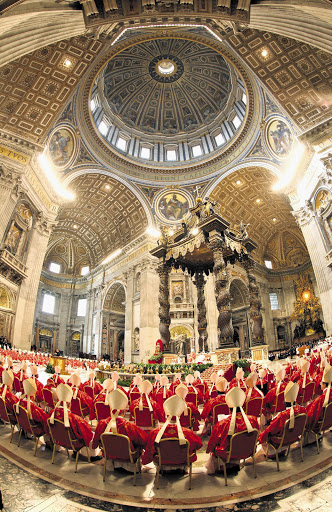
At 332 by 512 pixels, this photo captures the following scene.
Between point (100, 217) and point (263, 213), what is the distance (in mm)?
14806

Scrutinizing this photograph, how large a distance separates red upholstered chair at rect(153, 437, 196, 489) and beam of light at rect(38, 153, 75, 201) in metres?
16.9

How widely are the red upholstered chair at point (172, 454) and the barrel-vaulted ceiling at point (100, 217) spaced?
2132 centimetres

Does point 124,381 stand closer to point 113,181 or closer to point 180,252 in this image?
point 180,252

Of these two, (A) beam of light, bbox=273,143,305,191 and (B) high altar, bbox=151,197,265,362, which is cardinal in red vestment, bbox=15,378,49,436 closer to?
(B) high altar, bbox=151,197,265,362

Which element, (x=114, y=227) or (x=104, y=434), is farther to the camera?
(x=114, y=227)

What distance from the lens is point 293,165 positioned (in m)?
17.2

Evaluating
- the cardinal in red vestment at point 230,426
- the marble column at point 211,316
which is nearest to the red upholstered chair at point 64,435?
the cardinal in red vestment at point 230,426

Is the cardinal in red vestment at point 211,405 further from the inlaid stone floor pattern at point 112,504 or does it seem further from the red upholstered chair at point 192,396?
the inlaid stone floor pattern at point 112,504

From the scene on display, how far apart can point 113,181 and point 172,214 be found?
559cm


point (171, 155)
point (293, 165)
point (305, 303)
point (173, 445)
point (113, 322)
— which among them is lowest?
point (173, 445)

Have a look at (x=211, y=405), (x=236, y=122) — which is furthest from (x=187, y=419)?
(x=236, y=122)

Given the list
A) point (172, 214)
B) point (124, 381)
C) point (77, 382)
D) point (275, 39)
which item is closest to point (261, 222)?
point (172, 214)

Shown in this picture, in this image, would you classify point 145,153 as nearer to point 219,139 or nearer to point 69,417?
point 219,139

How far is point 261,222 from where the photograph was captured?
84.1ft
